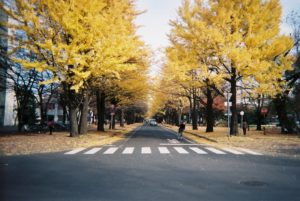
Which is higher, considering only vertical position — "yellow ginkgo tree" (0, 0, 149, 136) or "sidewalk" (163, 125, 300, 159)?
"yellow ginkgo tree" (0, 0, 149, 136)

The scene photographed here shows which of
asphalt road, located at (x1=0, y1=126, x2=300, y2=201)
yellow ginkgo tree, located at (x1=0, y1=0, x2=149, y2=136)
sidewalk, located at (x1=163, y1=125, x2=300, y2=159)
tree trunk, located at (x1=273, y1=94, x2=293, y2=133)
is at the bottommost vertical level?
asphalt road, located at (x1=0, y1=126, x2=300, y2=201)

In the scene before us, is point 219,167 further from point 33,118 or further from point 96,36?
point 33,118

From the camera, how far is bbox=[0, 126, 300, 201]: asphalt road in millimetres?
6098

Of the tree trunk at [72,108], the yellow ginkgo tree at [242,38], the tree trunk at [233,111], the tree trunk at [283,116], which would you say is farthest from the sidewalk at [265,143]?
the tree trunk at [72,108]

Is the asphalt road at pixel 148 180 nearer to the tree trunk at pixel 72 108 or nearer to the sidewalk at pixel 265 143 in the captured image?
the sidewalk at pixel 265 143

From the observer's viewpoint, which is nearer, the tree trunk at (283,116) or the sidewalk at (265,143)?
the sidewalk at (265,143)

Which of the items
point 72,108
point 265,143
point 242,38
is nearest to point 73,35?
point 72,108

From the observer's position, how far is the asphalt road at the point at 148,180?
6098mm

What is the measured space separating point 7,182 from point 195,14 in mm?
18199

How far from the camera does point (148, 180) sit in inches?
295

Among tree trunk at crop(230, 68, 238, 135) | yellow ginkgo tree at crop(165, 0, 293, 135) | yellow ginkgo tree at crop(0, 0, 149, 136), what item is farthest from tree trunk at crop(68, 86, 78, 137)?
tree trunk at crop(230, 68, 238, 135)

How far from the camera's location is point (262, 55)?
65.8 feet

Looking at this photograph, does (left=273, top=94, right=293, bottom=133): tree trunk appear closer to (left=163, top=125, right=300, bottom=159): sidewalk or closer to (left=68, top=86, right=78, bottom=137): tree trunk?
(left=163, top=125, right=300, bottom=159): sidewalk

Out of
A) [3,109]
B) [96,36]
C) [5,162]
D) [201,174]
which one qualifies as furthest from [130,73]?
[3,109]
